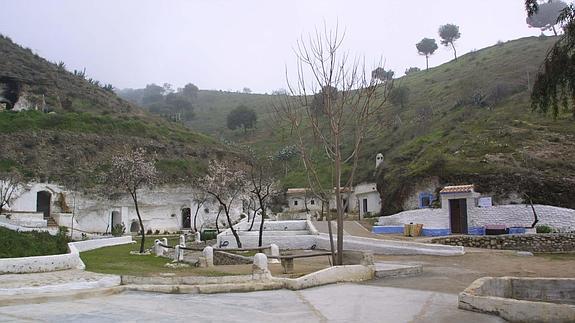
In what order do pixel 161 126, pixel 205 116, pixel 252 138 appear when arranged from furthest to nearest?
pixel 205 116
pixel 252 138
pixel 161 126

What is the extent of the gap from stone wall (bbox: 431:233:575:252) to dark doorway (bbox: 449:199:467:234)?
16.5 ft

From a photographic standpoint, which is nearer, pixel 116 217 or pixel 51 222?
pixel 51 222

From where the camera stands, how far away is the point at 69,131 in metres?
51.6

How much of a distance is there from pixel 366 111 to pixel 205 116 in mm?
99092

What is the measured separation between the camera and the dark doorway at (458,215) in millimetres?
29172

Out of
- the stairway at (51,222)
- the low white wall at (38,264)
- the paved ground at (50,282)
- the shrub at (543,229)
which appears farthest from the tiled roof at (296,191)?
the paved ground at (50,282)

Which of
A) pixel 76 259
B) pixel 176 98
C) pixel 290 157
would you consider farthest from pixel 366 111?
pixel 176 98

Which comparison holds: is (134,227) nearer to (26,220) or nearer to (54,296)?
(26,220)

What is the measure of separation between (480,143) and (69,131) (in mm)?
40540

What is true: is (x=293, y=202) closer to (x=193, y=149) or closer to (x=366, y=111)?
(x=193, y=149)

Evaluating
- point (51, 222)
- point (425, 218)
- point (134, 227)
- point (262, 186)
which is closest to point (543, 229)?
point (425, 218)

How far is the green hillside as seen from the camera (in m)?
45.8

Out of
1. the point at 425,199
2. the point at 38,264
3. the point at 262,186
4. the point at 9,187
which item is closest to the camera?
the point at 38,264

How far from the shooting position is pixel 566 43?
8.23 m
